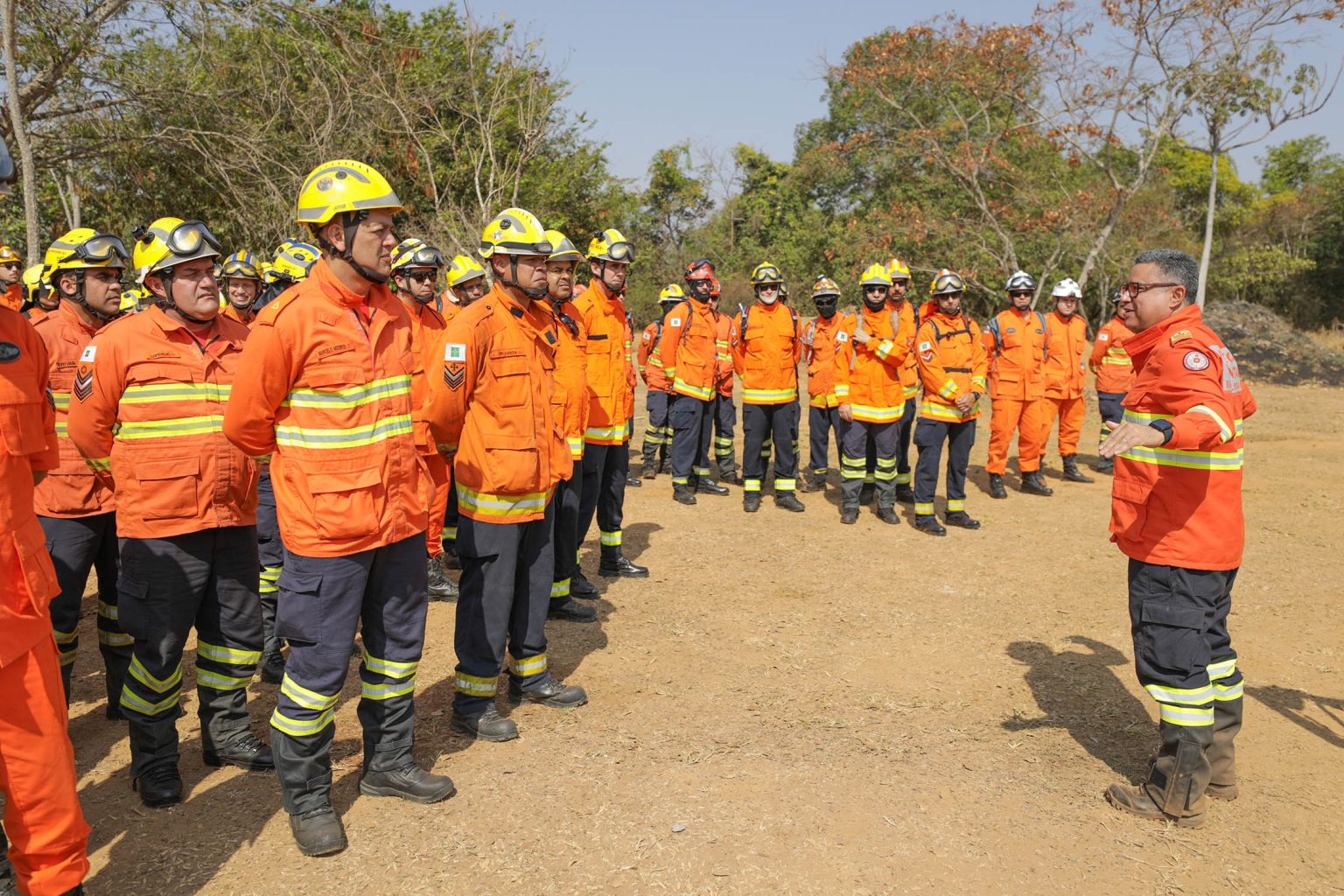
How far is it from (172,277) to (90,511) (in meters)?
1.37

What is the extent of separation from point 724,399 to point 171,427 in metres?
7.42

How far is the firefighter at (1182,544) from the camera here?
150 inches

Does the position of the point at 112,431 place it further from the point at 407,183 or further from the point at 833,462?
the point at 407,183

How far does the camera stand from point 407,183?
19.4m

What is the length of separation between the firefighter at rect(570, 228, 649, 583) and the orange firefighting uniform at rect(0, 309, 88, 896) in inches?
151

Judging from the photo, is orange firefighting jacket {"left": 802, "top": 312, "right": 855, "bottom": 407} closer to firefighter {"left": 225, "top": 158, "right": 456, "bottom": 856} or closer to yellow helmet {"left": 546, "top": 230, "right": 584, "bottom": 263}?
yellow helmet {"left": 546, "top": 230, "right": 584, "bottom": 263}

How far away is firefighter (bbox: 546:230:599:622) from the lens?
530 centimetres

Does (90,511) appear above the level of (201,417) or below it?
below

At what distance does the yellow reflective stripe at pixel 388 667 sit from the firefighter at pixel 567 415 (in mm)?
1528

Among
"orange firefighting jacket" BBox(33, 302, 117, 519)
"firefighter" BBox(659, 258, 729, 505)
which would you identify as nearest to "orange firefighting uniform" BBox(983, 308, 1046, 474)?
"firefighter" BBox(659, 258, 729, 505)

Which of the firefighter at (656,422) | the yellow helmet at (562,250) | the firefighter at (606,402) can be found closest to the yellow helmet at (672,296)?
the firefighter at (656,422)

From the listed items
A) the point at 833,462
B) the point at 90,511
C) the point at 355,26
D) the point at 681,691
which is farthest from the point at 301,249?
the point at 355,26

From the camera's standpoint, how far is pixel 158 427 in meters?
3.88

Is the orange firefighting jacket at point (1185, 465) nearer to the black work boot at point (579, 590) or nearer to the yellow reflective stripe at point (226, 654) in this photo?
the black work boot at point (579, 590)
